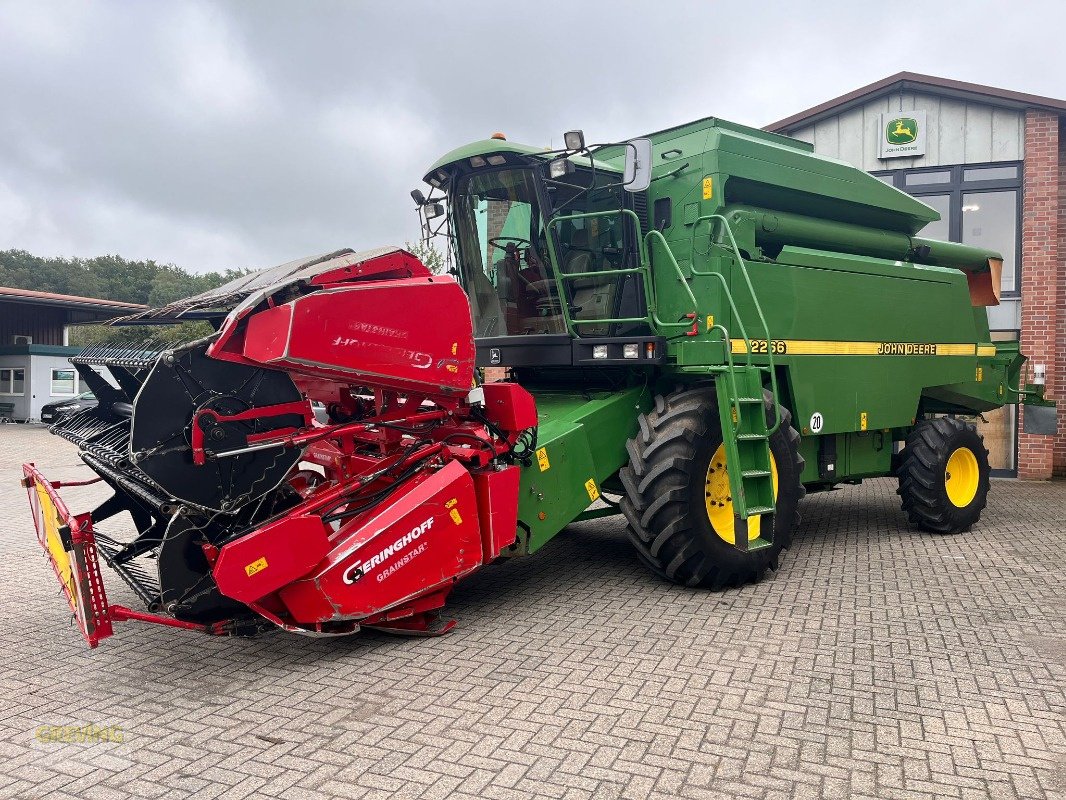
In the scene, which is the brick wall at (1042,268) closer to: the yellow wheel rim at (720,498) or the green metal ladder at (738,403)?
the green metal ladder at (738,403)

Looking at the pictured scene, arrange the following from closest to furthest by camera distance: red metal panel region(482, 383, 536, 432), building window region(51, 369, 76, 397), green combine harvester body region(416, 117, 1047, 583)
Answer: red metal panel region(482, 383, 536, 432) < green combine harvester body region(416, 117, 1047, 583) < building window region(51, 369, 76, 397)

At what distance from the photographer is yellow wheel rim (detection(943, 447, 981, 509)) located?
7.61 meters

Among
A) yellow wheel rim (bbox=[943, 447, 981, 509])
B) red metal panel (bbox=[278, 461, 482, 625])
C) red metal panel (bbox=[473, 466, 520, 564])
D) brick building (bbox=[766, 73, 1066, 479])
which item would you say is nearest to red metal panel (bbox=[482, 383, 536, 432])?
red metal panel (bbox=[473, 466, 520, 564])

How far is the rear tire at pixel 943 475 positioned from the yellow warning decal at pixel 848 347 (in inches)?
27.6

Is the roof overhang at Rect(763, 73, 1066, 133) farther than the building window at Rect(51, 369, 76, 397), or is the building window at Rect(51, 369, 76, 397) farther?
the building window at Rect(51, 369, 76, 397)

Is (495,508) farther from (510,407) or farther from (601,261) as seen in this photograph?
(601,261)

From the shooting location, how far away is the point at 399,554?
3.99 m

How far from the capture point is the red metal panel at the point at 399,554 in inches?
150

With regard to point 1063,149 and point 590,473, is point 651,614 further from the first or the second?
point 1063,149

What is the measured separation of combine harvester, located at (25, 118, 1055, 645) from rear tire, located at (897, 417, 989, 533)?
29mm

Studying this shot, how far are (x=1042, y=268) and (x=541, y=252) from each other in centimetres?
883

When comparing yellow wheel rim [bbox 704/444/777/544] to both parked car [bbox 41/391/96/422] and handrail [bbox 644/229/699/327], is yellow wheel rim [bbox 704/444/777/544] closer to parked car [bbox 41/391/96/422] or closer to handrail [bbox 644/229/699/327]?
handrail [bbox 644/229/699/327]

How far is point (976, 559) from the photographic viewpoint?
6352 millimetres

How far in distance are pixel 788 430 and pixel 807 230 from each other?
5.98 ft
